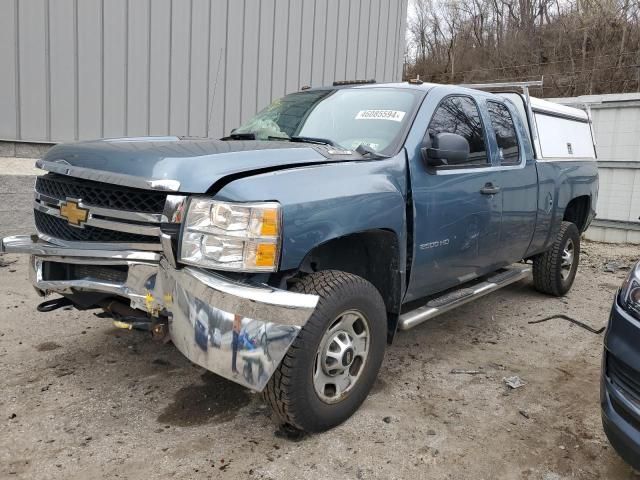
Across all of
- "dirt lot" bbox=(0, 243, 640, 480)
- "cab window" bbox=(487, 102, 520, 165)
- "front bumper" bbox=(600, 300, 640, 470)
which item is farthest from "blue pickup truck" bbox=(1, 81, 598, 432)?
"front bumper" bbox=(600, 300, 640, 470)

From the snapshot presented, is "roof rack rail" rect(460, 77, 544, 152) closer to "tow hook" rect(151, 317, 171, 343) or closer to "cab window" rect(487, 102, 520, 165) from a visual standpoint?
"cab window" rect(487, 102, 520, 165)

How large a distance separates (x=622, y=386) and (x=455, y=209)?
1.63m

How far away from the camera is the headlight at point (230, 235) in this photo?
2516 mm

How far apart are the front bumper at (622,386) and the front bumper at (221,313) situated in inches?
52.2

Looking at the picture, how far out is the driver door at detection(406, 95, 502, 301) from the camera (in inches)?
137

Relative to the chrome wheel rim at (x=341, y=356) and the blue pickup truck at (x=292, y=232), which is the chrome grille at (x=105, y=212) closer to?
the blue pickup truck at (x=292, y=232)

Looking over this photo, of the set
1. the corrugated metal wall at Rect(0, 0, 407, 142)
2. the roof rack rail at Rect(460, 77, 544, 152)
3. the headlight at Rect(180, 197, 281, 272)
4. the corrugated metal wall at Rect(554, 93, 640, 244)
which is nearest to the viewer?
the headlight at Rect(180, 197, 281, 272)

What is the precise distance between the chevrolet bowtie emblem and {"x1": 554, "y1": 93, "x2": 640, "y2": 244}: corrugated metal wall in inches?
356

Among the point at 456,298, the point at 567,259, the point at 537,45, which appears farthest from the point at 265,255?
the point at 537,45

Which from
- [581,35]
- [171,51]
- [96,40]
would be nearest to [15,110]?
[96,40]

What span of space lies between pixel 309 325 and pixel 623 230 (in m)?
9.14

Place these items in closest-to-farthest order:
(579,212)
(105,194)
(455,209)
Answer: (105,194) → (455,209) → (579,212)

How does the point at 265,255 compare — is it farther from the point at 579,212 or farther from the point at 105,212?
the point at 579,212

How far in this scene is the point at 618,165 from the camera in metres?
9.83
